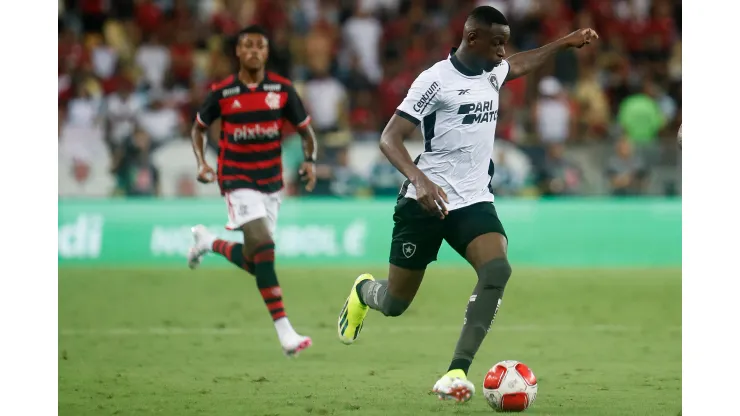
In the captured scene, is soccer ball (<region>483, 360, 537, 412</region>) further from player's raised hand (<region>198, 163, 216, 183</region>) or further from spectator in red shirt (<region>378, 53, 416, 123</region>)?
spectator in red shirt (<region>378, 53, 416, 123</region>)

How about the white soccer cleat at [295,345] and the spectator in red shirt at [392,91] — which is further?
the spectator in red shirt at [392,91]

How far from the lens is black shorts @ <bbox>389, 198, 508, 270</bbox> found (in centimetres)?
716

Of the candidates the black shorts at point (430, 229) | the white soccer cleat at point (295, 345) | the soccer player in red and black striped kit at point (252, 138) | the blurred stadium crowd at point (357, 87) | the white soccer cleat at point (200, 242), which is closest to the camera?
the black shorts at point (430, 229)


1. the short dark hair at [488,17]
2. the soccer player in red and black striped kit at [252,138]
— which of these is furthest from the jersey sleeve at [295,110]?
the short dark hair at [488,17]

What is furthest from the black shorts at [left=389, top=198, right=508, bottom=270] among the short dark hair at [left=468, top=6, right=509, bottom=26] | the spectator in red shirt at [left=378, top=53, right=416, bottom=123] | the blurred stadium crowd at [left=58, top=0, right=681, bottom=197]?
the spectator in red shirt at [left=378, top=53, right=416, bottom=123]

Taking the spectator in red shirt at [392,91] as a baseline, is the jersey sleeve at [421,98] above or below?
below

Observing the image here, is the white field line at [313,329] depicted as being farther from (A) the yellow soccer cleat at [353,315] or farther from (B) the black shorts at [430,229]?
(B) the black shorts at [430,229]

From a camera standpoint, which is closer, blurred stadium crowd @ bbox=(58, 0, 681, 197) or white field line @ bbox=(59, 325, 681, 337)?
white field line @ bbox=(59, 325, 681, 337)

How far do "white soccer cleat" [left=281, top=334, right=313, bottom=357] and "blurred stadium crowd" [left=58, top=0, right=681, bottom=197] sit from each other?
6081 mm

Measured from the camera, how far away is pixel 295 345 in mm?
8859

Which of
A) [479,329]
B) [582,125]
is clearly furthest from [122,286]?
[479,329]

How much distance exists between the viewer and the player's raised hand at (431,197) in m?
6.76

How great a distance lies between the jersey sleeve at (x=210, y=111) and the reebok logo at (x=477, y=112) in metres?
2.92
